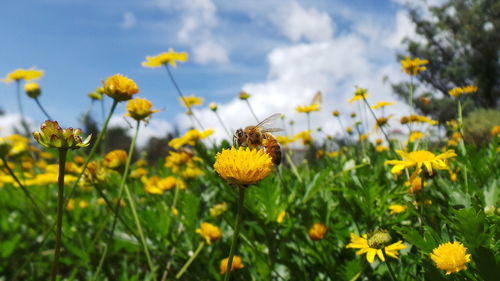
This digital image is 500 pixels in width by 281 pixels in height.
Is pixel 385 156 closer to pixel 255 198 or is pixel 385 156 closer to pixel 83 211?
pixel 255 198

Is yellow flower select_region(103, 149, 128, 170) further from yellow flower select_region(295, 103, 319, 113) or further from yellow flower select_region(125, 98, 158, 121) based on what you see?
yellow flower select_region(295, 103, 319, 113)

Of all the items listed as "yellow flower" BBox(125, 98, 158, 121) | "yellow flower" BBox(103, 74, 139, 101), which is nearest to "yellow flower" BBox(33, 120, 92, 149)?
"yellow flower" BBox(103, 74, 139, 101)

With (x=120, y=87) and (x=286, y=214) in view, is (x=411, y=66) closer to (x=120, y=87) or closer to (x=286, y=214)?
(x=286, y=214)

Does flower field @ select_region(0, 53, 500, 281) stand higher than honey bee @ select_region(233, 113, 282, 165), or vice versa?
honey bee @ select_region(233, 113, 282, 165)

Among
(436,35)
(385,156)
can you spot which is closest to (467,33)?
(436,35)

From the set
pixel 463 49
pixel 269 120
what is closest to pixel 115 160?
pixel 269 120

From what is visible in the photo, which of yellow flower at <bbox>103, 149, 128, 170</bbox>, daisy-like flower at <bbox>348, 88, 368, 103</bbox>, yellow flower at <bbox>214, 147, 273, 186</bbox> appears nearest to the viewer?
yellow flower at <bbox>214, 147, 273, 186</bbox>

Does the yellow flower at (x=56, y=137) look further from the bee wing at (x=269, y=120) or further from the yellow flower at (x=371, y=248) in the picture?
the bee wing at (x=269, y=120)
